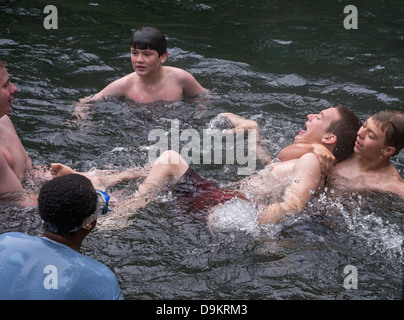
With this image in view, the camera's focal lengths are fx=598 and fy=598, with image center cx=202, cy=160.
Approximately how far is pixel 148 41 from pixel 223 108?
1155 mm

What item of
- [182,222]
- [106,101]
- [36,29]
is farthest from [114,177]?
[36,29]

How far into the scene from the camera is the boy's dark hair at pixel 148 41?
672 cm

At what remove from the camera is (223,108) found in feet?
23.0

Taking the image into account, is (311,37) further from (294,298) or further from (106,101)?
(294,298)

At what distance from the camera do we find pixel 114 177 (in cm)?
518

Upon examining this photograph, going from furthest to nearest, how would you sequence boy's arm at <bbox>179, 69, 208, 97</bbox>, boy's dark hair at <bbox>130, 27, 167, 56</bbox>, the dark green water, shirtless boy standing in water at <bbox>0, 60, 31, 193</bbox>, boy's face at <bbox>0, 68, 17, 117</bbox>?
boy's arm at <bbox>179, 69, 208, 97</bbox>
boy's dark hair at <bbox>130, 27, 167, 56</bbox>
boy's face at <bbox>0, 68, 17, 117</bbox>
shirtless boy standing in water at <bbox>0, 60, 31, 193</bbox>
the dark green water

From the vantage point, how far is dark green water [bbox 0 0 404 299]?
4199mm

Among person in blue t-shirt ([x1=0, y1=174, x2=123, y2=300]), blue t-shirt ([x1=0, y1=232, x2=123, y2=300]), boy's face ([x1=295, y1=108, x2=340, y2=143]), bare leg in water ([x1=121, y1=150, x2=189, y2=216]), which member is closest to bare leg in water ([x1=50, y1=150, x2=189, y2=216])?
bare leg in water ([x1=121, y1=150, x2=189, y2=216])

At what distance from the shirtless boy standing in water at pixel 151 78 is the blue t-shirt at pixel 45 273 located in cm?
407

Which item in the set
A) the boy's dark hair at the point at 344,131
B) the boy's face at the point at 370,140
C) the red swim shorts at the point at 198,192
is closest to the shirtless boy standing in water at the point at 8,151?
the red swim shorts at the point at 198,192

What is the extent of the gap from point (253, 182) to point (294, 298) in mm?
1420

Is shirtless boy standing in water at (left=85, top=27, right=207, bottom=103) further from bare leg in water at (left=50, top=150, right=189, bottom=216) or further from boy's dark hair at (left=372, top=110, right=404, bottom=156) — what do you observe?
boy's dark hair at (left=372, top=110, right=404, bottom=156)

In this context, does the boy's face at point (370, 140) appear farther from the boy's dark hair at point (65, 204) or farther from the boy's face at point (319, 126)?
the boy's dark hair at point (65, 204)

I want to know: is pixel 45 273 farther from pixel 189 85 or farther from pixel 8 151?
pixel 189 85
